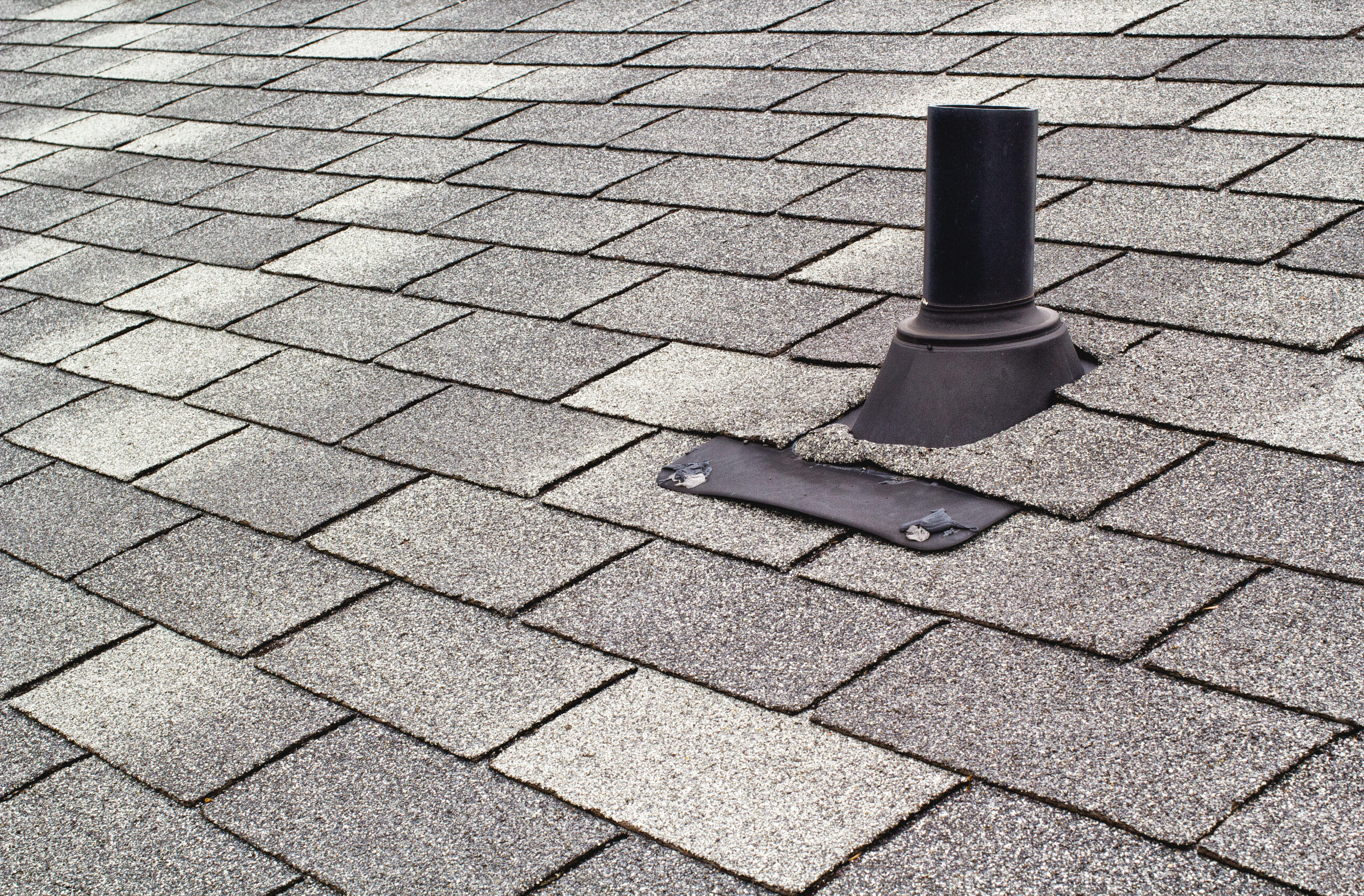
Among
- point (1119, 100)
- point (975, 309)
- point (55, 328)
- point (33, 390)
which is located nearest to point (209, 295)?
point (55, 328)

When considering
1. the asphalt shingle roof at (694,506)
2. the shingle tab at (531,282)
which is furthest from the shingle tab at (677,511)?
the shingle tab at (531,282)

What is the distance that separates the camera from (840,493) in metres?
2.55

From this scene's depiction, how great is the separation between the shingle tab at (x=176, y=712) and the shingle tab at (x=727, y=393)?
1.06 m

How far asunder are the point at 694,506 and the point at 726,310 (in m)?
0.91

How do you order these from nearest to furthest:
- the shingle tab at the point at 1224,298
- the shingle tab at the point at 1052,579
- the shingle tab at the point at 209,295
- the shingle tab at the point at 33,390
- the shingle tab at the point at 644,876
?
the shingle tab at the point at 644,876
the shingle tab at the point at 1052,579
the shingle tab at the point at 1224,298
the shingle tab at the point at 33,390
the shingle tab at the point at 209,295

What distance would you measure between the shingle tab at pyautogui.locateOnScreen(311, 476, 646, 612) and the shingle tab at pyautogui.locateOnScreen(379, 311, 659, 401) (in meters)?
0.47

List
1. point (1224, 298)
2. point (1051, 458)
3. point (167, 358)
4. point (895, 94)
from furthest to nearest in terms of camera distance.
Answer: point (895, 94)
point (167, 358)
point (1224, 298)
point (1051, 458)

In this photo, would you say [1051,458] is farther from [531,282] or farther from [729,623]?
[531,282]

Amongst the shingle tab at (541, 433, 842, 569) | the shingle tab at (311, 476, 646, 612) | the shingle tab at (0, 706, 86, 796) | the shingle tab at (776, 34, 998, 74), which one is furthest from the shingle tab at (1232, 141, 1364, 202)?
the shingle tab at (0, 706, 86, 796)

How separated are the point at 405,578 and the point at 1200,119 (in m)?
2.61

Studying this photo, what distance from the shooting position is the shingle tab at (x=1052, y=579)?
205 centimetres

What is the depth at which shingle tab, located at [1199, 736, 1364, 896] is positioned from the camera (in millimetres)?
1543

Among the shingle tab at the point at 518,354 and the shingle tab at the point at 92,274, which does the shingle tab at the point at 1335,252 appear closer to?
the shingle tab at the point at 518,354

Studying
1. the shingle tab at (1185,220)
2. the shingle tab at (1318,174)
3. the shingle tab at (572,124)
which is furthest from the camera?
the shingle tab at (572,124)
